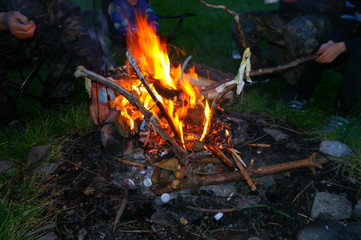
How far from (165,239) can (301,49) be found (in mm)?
3591

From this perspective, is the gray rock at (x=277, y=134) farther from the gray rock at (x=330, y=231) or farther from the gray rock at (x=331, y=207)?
the gray rock at (x=330, y=231)

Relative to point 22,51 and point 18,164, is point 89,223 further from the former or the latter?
point 22,51

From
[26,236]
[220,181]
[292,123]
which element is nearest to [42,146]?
[26,236]

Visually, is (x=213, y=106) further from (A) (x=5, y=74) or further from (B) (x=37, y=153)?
(A) (x=5, y=74)

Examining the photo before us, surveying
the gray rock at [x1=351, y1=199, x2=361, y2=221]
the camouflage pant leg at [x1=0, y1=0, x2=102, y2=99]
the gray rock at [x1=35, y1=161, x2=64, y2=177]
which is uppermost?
the camouflage pant leg at [x1=0, y1=0, x2=102, y2=99]

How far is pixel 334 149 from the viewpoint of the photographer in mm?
2834

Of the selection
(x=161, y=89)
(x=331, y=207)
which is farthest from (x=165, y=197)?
(x=331, y=207)

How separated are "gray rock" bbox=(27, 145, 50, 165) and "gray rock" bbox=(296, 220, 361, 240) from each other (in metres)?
2.61

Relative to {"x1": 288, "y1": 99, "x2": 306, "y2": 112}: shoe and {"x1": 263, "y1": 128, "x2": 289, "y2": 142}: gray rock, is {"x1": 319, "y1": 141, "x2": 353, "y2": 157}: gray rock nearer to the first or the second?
{"x1": 263, "y1": 128, "x2": 289, "y2": 142}: gray rock

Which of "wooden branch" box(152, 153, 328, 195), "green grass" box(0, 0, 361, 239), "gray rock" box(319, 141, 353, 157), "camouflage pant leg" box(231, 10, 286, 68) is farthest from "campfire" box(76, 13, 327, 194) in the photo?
"camouflage pant leg" box(231, 10, 286, 68)

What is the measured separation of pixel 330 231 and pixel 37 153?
2885 millimetres

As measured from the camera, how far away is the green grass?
216 cm

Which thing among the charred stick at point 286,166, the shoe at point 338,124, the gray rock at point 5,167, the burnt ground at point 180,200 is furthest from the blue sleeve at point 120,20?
the shoe at point 338,124

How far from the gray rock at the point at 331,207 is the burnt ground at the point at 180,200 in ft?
0.26
